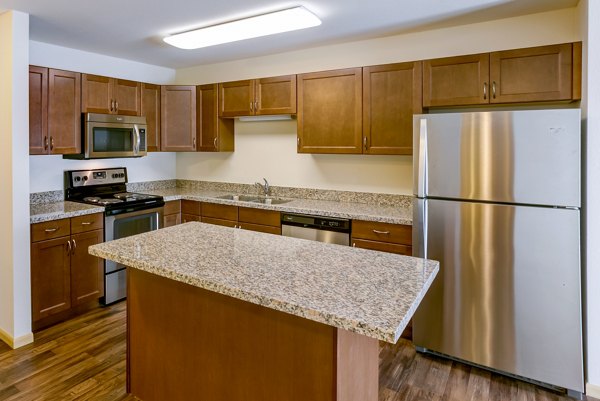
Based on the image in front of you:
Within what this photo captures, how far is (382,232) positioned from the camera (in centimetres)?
303

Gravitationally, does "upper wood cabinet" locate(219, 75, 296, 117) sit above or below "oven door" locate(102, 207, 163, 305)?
above

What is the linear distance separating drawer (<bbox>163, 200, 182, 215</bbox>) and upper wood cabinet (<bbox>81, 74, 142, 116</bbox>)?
3.19 feet

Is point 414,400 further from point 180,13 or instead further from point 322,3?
point 180,13

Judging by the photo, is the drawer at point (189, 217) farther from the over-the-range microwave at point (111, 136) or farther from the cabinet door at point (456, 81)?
the cabinet door at point (456, 81)

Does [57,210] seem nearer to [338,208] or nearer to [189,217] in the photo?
[189,217]

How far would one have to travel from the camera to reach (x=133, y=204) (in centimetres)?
370

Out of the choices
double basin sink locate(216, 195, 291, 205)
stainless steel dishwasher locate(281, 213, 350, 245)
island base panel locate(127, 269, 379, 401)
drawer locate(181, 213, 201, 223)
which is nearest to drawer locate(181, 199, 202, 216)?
drawer locate(181, 213, 201, 223)

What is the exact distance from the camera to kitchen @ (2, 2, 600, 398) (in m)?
2.85

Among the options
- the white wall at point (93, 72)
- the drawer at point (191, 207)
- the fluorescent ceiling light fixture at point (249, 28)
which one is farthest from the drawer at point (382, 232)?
the white wall at point (93, 72)

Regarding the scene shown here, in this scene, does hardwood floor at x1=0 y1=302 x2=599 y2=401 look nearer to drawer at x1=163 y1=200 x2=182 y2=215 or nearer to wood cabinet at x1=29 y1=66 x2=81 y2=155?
drawer at x1=163 y1=200 x2=182 y2=215

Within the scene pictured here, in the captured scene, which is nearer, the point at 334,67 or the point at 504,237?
the point at 504,237

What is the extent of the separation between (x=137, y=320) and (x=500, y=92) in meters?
2.70

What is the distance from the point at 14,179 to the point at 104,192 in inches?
52.8

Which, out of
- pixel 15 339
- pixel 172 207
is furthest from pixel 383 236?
pixel 15 339
